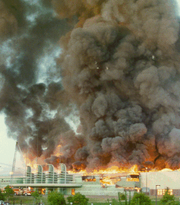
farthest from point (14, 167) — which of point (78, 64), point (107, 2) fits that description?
point (107, 2)

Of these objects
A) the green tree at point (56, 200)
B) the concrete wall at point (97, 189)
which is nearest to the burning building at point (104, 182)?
the concrete wall at point (97, 189)

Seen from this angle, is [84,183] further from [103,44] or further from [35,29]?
[35,29]

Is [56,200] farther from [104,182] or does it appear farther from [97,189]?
[104,182]

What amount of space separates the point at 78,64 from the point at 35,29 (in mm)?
23863

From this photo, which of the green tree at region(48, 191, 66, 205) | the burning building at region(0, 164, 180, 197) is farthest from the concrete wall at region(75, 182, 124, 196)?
the green tree at region(48, 191, 66, 205)

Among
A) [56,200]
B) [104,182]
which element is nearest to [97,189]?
[104,182]

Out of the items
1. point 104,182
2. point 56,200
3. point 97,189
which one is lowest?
point 56,200

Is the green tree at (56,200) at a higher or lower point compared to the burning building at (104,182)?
lower

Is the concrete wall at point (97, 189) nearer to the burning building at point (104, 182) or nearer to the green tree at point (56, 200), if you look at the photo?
the burning building at point (104, 182)

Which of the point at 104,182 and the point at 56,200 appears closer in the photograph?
the point at 56,200

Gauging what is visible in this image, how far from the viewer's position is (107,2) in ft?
280

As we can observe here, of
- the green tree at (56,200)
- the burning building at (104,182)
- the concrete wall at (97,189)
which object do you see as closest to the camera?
the green tree at (56,200)

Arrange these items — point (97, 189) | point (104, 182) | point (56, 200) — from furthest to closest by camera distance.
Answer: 1. point (104, 182)
2. point (97, 189)
3. point (56, 200)

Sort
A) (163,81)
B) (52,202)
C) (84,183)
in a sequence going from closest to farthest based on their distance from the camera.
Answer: (52,202)
(84,183)
(163,81)
